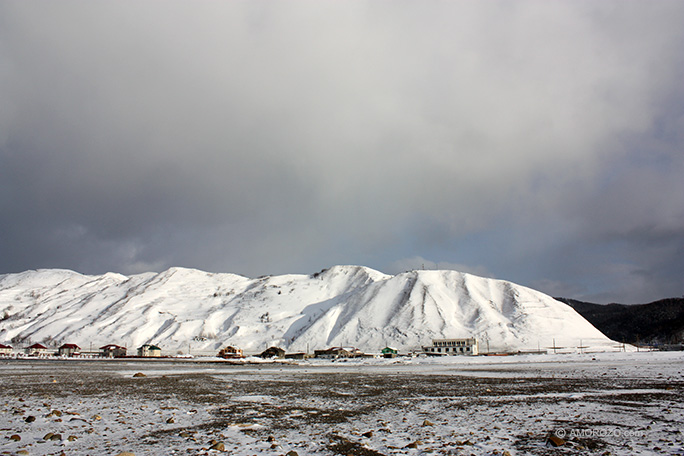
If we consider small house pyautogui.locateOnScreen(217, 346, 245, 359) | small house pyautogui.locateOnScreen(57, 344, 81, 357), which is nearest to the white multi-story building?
small house pyautogui.locateOnScreen(217, 346, 245, 359)

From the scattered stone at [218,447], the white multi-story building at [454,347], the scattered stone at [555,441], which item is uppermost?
the scattered stone at [555,441]

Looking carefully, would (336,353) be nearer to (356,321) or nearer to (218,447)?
(356,321)

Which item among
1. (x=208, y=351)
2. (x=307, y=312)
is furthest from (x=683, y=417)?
(x=307, y=312)

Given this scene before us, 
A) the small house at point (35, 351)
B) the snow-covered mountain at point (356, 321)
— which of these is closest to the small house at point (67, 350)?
the small house at point (35, 351)

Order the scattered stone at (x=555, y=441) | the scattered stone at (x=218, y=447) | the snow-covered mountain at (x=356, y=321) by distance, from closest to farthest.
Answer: the scattered stone at (x=218, y=447)
the scattered stone at (x=555, y=441)
the snow-covered mountain at (x=356, y=321)

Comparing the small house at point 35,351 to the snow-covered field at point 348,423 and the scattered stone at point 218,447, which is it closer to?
the snow-covered field at point 348,423

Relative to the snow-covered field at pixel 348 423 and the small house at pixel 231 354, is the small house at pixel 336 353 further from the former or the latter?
the snow-covered field at pixel 348 423

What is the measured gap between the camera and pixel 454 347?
11438 centimetres

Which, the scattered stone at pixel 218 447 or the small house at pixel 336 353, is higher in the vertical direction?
the scattered stone at pixel 218 447

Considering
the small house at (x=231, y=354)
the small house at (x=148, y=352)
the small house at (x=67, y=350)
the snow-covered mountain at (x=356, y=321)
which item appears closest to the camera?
the small house at (x=231, y=354)

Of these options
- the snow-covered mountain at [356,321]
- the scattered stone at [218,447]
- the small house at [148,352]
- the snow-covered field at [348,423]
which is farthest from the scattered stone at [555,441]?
the small house at [148,352]

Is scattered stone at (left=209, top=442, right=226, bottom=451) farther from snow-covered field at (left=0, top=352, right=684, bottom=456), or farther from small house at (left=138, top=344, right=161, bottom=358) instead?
small house at (left=138, top=344, right=161, bottom=358)

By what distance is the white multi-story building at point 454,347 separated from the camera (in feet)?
370

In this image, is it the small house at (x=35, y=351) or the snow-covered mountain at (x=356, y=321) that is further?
the snow-covered mountain at (x=356, y=321)
